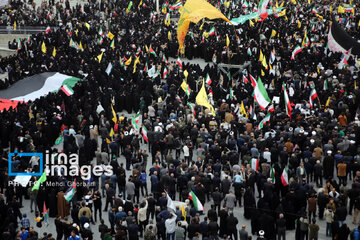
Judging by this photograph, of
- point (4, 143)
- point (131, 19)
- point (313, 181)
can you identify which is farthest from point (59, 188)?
point (131, 19)

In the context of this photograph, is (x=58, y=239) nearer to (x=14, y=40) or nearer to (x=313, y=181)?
(x=313, y=181)

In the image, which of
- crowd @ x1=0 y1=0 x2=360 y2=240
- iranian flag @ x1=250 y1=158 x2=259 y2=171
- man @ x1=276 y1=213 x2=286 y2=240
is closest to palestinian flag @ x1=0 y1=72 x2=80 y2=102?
crowd @ x1=0 y1=0 x2=360 y2=240

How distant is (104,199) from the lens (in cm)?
1953

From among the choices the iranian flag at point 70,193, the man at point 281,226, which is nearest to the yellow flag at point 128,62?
the iranian flag at point 70,193

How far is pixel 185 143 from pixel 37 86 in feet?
32.7

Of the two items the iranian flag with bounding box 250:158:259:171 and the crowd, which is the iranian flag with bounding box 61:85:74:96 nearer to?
the crowd

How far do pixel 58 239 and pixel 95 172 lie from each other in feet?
10.8

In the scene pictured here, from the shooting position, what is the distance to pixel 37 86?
28.7 meters

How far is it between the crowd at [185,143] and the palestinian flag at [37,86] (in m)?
0.77

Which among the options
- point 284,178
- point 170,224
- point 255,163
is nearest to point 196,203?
point 170,224

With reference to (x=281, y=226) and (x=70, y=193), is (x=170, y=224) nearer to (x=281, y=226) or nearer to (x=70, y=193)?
(x=281, y=226)

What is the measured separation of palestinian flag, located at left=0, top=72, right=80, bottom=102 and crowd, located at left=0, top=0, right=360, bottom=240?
774mm

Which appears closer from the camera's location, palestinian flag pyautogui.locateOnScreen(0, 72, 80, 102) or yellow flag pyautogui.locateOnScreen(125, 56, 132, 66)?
palestinian flag pyautogui.locateOnScreen(0, 72, 80, 102)

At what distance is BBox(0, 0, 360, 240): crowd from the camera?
662 inches
